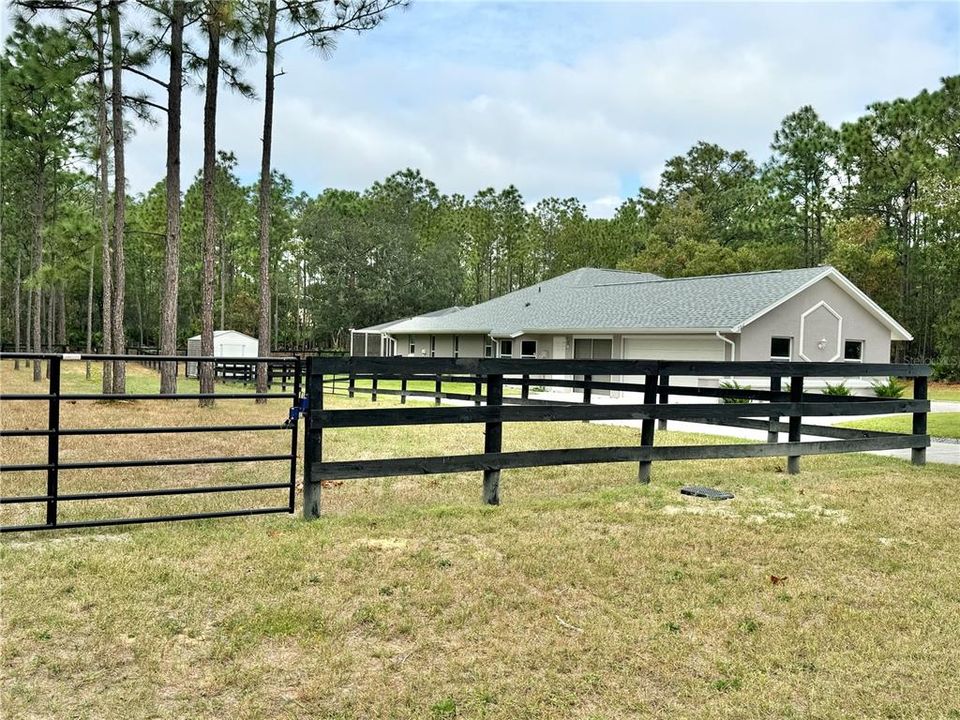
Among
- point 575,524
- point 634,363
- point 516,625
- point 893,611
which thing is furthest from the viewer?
point 634,363

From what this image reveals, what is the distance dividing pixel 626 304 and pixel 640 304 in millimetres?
692

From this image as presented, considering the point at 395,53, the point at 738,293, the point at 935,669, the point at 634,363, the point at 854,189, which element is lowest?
the point at 935,669

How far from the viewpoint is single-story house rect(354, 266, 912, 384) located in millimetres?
21781

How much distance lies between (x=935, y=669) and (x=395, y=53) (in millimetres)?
15230

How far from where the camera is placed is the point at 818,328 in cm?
2312

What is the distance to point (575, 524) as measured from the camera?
5414 millimetres

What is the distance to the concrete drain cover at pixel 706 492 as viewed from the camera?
21.1 feet

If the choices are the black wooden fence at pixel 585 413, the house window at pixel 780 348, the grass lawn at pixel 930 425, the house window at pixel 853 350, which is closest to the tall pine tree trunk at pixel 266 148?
the black wooden fence at pixel 585 413

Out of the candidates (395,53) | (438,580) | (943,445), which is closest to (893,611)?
(438,580)

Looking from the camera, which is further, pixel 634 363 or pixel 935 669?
pixel 634 363

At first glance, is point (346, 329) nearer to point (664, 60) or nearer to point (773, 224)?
point (773, 224)

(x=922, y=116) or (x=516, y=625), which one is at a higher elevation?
(x=922, y=116)

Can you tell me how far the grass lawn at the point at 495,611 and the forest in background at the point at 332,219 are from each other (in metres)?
12.3

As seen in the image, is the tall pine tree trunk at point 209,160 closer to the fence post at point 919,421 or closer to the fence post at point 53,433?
the fence post at point 53,433
